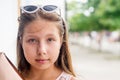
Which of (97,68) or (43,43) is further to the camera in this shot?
(97,68)

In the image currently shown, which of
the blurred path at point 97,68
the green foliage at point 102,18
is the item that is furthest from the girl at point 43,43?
the green foliage at point 102,18

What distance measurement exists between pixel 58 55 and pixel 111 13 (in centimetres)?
526

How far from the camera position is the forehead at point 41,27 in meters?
0.74

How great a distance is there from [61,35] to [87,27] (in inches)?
216

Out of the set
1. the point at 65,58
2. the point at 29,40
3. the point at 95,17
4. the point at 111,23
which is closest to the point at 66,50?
the point at 65,58

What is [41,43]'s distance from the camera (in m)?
0.73

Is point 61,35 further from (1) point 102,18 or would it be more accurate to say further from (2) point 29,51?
(1) point 102,18

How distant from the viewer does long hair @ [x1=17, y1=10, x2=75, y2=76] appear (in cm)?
76

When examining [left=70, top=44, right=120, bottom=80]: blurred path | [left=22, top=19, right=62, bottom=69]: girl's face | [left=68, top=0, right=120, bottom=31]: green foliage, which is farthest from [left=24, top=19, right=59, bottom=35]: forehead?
[left=68, top=0, right=120, bottom=31]: green foliage

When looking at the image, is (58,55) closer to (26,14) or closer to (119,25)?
(26,14)

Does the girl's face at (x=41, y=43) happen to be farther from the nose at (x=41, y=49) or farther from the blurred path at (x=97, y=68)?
the blurred path at (x=97, y=68)

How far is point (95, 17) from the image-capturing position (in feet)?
20.5

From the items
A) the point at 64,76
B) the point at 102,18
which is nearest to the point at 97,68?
the point at 102,18

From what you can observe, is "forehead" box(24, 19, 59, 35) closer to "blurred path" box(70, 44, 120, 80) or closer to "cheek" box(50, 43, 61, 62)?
"cheek" box(50, 43, 61, 62)
